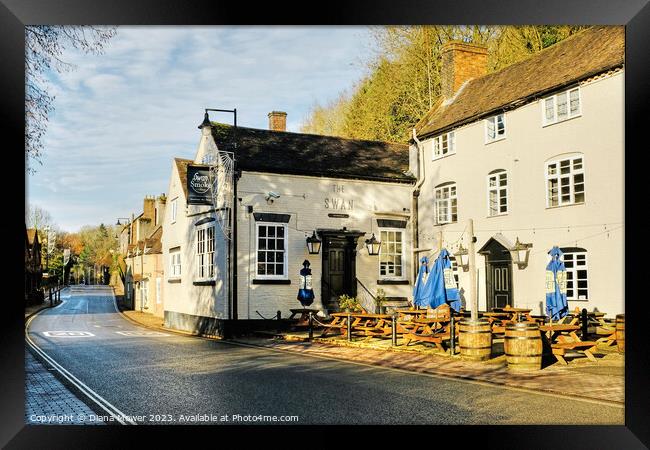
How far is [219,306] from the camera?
58.0 feet

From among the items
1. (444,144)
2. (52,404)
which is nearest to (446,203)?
(444,144)

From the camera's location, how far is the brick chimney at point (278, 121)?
19.4 m

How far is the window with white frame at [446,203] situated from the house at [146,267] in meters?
11.9

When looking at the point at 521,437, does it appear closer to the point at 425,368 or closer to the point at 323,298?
the point at 425,368

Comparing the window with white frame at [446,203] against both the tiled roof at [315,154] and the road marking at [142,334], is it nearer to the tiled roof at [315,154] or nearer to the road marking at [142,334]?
the tiled roof at [315,154]

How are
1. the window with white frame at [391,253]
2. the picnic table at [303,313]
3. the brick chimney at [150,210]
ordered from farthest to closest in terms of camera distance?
the brick chimney at [150,210] → the window with white frame at [391,253] → the picnic table at [303,313]

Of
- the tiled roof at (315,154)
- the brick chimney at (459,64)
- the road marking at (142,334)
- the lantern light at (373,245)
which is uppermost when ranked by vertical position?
the brick chimney at (459,64)

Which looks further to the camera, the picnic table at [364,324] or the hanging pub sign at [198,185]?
the hanging pub sign at [198,185]

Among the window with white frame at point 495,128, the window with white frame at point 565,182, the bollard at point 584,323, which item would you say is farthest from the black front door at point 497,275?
the bollard at point 584,323

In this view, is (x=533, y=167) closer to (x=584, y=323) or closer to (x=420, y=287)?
(x=420, y=287)

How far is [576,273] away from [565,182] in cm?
196

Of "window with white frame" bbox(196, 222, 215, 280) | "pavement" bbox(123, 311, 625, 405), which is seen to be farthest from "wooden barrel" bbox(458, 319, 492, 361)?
"window with white frame" bbox(196, 222, 215, 280)

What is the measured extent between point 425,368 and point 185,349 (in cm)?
590
